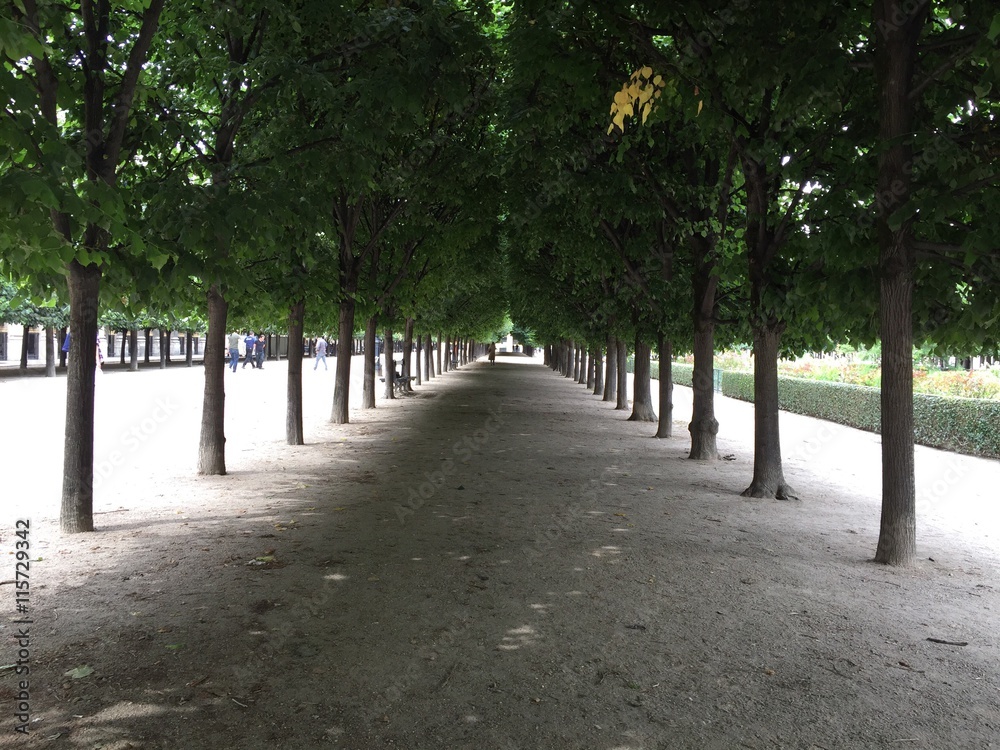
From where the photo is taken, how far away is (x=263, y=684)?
3754 mm

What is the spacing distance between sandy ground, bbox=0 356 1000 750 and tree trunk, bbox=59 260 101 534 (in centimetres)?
31

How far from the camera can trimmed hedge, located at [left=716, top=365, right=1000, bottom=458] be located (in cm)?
1441

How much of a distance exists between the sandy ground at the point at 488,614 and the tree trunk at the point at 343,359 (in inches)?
217

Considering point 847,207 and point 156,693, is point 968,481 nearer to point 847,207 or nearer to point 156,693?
point 847,207

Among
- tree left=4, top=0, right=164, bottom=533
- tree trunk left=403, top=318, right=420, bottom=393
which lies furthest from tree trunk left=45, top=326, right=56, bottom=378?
tree left=4, top=0, right=164, bottom=533

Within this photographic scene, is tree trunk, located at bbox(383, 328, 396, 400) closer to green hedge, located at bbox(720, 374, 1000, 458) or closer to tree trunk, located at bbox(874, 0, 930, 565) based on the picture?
green hedge, located at bbox(720, 374, 1000, 458)

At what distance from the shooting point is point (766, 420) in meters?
9.38

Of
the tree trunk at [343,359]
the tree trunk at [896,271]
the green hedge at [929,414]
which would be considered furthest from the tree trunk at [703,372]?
the tree trunk at [343,359]

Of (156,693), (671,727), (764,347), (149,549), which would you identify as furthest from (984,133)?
(149,549)

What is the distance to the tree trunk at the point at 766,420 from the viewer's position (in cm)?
939

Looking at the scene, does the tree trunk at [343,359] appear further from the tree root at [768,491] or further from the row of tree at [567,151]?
the tree root at [768,491]

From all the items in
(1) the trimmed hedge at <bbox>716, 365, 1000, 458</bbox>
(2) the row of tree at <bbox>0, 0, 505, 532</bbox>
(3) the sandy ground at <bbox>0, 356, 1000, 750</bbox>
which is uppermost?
(2) the row of tree at <bbox>0, 0, 505, 532</bbox>

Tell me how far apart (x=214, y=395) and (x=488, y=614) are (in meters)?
6.38

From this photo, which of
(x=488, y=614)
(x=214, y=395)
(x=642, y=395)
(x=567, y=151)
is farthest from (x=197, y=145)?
(x=642, y=395)
